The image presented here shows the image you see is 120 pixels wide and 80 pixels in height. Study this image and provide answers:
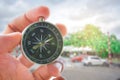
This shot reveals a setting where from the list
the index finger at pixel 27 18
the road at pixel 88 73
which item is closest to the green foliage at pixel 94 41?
the road at pixel 88 73

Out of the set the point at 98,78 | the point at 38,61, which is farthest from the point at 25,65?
the point at 98,78

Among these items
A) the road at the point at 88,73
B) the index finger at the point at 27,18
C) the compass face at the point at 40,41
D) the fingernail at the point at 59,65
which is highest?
the index finger at the point at 27,18

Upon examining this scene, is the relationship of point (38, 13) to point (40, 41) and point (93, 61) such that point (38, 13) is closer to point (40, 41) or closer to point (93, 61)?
point (40, 41)

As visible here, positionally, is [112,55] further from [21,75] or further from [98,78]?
[21,75]

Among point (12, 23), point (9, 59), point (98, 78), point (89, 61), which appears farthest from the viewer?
point (89, 61)

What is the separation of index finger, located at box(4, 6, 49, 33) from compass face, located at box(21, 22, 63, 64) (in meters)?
0.02

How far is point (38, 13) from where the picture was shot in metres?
0.69

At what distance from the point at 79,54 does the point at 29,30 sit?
2.89 metres

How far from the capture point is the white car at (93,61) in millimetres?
3383

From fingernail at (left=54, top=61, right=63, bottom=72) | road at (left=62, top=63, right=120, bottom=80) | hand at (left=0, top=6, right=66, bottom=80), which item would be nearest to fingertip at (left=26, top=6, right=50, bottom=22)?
hand at (left=0, top=6, right=66, bottom=80)

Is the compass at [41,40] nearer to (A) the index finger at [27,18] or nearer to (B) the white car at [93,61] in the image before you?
(A) the index finger at [27,18]

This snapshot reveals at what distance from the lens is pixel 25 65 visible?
75cm

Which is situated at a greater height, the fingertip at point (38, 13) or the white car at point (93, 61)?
the fingertip at point (38, 13)

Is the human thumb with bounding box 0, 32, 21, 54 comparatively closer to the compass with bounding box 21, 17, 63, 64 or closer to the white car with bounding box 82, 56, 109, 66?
the compass with bounding box 21, 17, 63, 64
